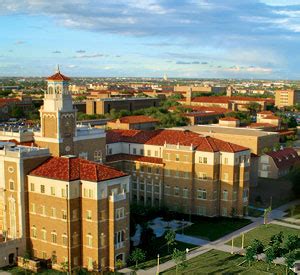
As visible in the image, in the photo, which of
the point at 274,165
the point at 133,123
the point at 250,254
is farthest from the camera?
the point at 133,123

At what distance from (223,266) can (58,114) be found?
26472 mm

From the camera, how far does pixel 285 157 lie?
324 ft

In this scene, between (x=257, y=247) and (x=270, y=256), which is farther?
(x=257, y=247)

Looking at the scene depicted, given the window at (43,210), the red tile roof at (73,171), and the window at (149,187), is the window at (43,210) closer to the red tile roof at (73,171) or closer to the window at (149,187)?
the red tile roof at (73,171)

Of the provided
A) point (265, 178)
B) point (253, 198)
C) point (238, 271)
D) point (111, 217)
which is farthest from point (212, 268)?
point (265, 178)

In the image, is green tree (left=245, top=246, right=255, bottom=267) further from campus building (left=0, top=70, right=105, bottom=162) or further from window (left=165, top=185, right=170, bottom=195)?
campus building (left=0, top=70, right=105, bottom=162)

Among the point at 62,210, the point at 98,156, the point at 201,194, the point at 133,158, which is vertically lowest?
the point at 201,194

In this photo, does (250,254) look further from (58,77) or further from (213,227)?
(58,77)

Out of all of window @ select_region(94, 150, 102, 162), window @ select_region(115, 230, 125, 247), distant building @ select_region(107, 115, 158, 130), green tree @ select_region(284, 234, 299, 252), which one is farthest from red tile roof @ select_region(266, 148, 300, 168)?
window @ select_region(115, 230, 125, 247)

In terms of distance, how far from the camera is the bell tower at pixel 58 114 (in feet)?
195

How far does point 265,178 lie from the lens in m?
94.4

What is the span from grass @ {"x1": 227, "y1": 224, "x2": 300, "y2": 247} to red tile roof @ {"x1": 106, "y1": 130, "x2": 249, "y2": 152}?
11.4m

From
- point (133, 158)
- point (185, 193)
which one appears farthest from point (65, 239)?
point (133, 158)

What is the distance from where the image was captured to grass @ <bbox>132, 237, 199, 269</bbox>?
4981 cm
